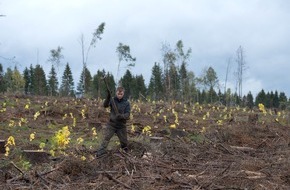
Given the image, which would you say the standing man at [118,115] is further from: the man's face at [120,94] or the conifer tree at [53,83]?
the conifer tree at [53,83]

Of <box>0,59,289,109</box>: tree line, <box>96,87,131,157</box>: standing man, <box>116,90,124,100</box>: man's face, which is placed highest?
<box>0,59,289,109</box>: tree line

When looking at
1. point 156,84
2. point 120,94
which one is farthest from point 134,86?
point 120,94

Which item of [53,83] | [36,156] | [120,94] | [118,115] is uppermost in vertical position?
[53,83]

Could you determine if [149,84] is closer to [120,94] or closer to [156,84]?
[156,84]

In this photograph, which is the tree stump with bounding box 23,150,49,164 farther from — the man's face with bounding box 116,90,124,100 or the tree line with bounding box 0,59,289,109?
the tree line with bounding box 0,59,289,109

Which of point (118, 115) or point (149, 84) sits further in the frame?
point (149, 84)

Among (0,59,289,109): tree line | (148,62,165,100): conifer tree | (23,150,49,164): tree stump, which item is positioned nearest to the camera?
(23,150,49,164): tree stump

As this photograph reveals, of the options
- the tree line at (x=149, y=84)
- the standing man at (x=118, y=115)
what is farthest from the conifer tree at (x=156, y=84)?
the standing man at (x=118, y=115)

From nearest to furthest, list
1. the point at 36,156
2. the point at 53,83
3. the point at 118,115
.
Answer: the point at 36,156 → the point at 118,115 → the point at 53,83

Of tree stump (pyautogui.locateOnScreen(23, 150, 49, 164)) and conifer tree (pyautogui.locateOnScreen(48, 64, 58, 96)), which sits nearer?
tree stump (pyautogui.locateOnScreen(23, 150, 49, 164))

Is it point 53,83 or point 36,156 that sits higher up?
point 53,83

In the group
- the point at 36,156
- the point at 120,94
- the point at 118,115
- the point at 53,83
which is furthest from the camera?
the point at 53,83

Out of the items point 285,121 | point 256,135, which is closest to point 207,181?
point 256,135

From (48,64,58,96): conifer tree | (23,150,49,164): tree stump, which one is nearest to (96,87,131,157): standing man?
(23,150,49,164): tree stump
